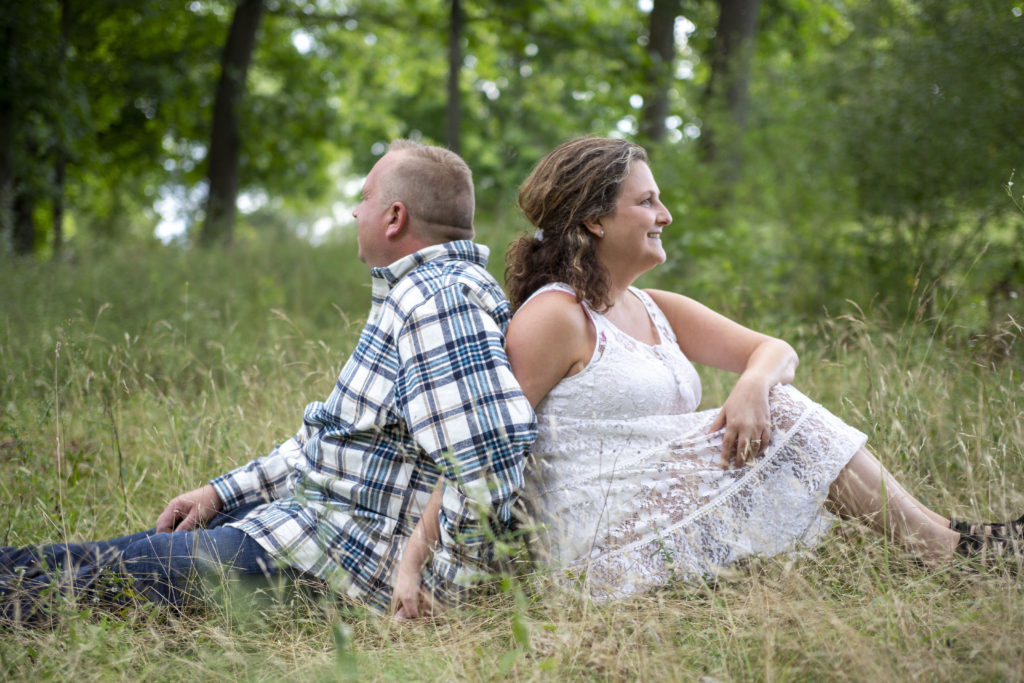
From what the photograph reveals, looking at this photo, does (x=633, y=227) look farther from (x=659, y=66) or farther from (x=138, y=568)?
(x=659, y=66)

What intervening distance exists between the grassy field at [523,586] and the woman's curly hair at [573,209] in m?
0.92

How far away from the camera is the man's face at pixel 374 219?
246 cm

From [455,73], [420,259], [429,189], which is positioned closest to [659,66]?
[455,73]

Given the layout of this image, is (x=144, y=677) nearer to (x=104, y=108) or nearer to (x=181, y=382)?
(x=181, y=382)

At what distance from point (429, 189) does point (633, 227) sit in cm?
66

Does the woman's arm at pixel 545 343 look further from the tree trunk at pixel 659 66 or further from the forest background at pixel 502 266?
the tree trunk at pixel 659 66

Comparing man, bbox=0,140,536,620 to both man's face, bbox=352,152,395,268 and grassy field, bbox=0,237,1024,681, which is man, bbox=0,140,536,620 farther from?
grassy field, bbox=0,237,1024,681

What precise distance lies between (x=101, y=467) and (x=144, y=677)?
161 cm

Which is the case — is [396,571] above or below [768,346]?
below

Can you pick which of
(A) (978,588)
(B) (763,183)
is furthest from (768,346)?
(B) (763,183)

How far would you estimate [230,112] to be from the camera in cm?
1053

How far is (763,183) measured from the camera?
743 cm

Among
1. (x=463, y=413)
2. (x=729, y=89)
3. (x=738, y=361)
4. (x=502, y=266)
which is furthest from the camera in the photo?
(x=729, y=89)

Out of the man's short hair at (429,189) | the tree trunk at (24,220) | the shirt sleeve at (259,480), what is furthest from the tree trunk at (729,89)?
the tree trunk at (24,220)
